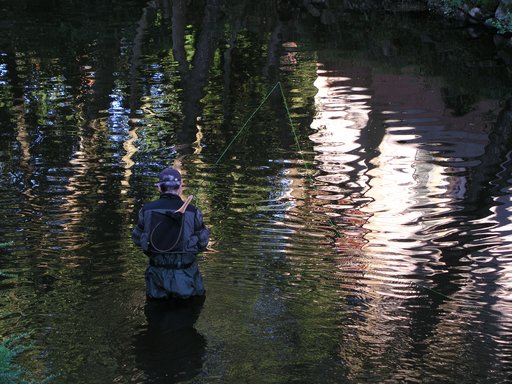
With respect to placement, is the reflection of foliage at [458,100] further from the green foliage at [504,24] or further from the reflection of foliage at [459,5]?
the reflection of foliage at [459,5]

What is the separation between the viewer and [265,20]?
97.5 feet

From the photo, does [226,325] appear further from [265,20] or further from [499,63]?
[265,20]

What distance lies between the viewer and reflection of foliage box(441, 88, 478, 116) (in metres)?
17.9

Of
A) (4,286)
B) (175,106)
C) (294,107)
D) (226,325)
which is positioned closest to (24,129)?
(175,106)

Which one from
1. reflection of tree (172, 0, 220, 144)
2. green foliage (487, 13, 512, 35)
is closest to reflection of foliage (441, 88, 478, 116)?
reflection of tree (172, 0, 220, 144)

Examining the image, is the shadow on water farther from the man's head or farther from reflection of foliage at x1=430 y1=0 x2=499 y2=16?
reflection of foliage at x1=430 y1=0 x2=499 y2=16

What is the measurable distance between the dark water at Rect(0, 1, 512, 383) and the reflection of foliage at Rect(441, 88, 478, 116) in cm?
10

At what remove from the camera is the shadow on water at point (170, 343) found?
709cm

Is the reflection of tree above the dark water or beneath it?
beneath

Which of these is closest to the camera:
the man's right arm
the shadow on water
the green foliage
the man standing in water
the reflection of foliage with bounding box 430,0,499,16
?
the shadow on water

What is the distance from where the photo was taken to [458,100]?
742 inches

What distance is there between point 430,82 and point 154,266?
13.6 metres

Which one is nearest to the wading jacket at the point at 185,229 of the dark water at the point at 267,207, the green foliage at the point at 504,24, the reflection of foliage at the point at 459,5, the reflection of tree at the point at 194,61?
the dark water at the point at 267,207

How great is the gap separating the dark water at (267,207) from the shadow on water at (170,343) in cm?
2
